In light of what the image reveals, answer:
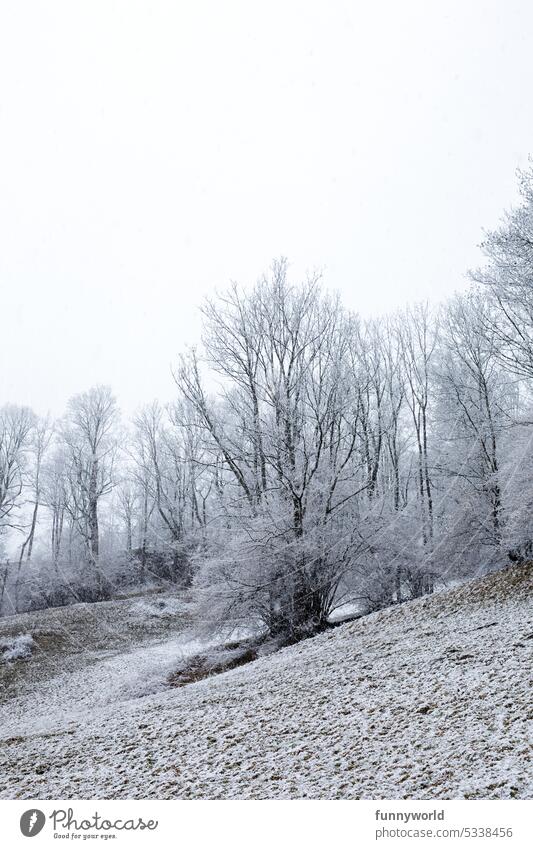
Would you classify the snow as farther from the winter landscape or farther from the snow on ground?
the snow on ground

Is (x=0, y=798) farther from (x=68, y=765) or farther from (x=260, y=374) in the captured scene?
(x=260, y=374)

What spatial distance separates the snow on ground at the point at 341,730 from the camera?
124 inches

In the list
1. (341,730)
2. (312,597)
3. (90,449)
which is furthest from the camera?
(90,449)

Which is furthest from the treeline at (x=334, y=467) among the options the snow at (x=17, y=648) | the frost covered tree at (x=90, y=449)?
the frost covered tree at (x=90, y=449)

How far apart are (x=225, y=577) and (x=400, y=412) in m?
13.2

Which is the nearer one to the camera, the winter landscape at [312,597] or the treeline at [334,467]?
the winter landscape at [312,597]

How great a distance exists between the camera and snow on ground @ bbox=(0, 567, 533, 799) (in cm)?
315

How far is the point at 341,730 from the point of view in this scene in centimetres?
402

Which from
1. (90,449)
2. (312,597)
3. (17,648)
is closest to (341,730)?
(312,597)

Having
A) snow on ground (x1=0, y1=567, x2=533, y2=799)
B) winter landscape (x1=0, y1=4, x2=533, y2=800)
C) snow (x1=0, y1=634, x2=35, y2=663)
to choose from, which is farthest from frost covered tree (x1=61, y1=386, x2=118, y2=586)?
snow on ground (x1=0, y1=567, x2=533, y2=799)

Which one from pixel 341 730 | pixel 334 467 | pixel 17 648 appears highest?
pixel 334 467

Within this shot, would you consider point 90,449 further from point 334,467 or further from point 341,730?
point 341,730

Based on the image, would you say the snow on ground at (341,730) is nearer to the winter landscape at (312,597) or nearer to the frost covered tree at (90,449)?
the winter landscape at (312,597)
